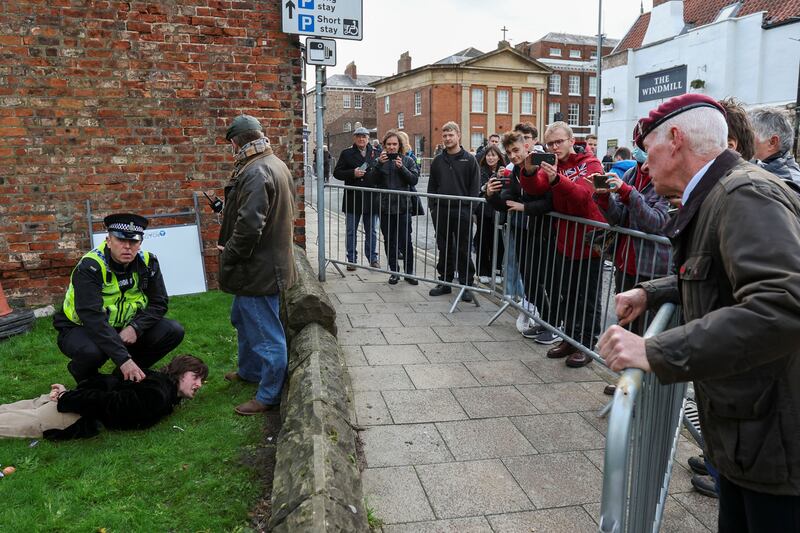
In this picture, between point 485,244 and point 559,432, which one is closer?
point 559,432

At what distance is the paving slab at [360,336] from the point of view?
5875 millimetres

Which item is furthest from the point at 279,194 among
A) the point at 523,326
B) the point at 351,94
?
the point at 351,94

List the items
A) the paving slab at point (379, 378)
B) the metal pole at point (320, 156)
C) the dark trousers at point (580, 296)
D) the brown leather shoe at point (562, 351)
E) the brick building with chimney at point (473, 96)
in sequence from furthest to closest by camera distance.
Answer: the brick building with chimney at point (473, 96) < the metal pole at point (320, 156) < the brown leather shoe at point (562, 351) < the dark trousers at point (580, 296) < the paving slab at point (379, 378)

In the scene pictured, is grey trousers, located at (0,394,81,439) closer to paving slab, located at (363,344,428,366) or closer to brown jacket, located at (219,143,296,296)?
brown jacket, located at (219,143,296,296)

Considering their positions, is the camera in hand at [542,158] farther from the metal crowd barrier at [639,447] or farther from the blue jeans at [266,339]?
the metal crowd barrier at [639,447]

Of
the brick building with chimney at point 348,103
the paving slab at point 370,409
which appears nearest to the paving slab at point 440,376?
the paving slab at point 370,409

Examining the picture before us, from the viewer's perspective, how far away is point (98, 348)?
4.25 meters

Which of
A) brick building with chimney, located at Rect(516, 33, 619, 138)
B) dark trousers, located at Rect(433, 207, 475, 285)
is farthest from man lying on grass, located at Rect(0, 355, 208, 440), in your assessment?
brick building with chimney, located at Rect(516, 33, 619, 138)

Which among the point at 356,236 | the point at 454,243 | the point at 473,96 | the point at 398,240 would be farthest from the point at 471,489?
the point at 473,96

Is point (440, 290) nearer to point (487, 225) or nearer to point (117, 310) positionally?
point (487, 225)

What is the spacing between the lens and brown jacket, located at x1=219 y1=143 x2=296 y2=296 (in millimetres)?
4152

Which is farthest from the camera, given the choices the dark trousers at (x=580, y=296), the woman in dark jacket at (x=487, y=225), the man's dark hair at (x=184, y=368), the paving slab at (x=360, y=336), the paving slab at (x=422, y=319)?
the woman in dark jacket at (x=487, y=225)

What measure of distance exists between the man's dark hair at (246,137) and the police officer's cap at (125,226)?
85cm

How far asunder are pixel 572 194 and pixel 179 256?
4476mm
